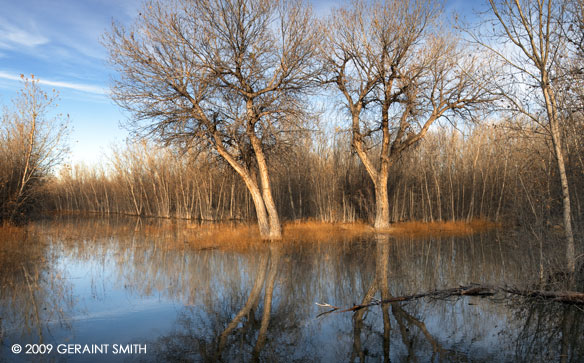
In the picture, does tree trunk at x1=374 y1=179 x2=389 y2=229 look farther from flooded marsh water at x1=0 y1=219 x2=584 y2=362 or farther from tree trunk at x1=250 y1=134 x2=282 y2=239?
flooded marsh water at x1=0 y1=219 x2=584 y2=362

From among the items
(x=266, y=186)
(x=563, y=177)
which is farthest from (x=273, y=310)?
(x=266, y=186)

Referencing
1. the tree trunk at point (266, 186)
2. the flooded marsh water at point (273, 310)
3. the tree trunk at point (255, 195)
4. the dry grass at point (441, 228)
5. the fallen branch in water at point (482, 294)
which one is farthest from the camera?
the dry grass at point (441, 228)

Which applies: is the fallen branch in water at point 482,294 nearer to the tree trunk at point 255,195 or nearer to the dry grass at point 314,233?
the dry grass at point 314,233

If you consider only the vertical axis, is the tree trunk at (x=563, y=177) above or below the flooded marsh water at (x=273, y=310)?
above

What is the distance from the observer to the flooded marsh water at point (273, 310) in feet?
16.7

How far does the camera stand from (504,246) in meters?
14.0

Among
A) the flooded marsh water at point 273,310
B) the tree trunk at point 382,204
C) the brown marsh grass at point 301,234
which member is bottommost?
the flooded marsh water at point 273,310

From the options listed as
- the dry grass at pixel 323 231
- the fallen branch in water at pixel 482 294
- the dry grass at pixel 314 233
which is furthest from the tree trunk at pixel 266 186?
the fallen branch in water at pixel 482 294

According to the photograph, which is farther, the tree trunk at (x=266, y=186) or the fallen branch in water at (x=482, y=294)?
the tree trunk at (x=266, y=186)

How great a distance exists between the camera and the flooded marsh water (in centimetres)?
509

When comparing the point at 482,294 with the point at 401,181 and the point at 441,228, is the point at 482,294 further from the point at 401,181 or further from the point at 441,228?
the point at 401,181

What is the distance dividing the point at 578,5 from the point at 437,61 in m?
9.44

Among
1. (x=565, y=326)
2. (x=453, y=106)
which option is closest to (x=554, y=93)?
(x=565, y=326)

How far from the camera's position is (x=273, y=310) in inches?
269
